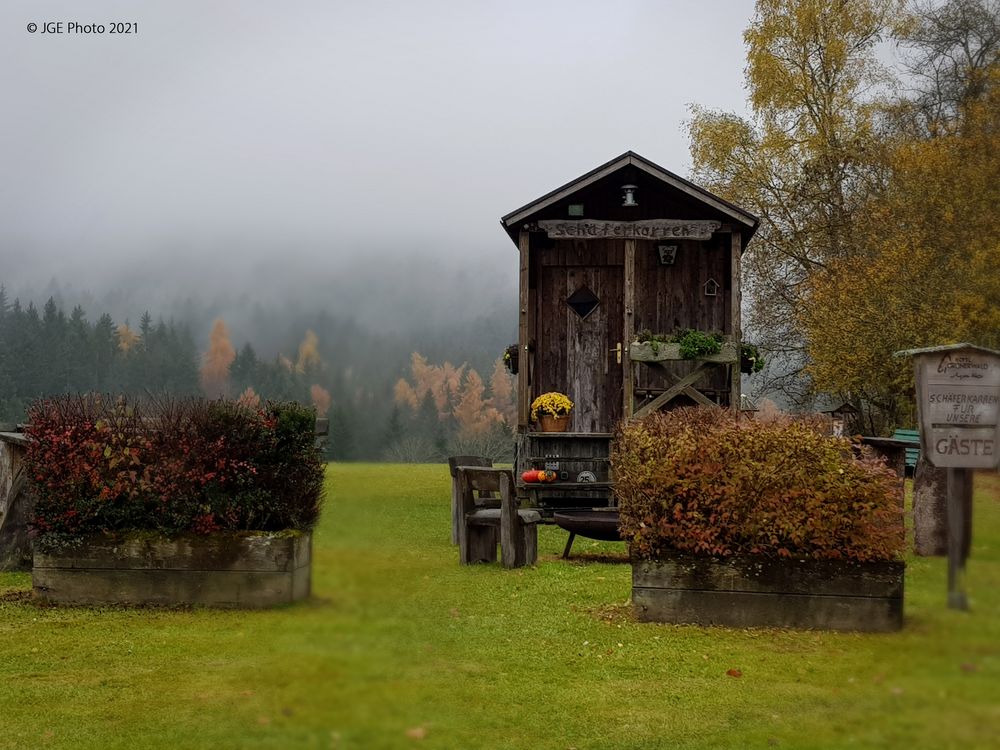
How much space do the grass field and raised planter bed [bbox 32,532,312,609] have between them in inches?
8.7

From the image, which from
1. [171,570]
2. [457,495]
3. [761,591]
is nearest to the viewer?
[761,591]

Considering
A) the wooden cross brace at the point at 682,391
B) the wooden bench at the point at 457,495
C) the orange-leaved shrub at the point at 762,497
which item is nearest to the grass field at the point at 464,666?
the orange-leaved shrub at the point at 762,497

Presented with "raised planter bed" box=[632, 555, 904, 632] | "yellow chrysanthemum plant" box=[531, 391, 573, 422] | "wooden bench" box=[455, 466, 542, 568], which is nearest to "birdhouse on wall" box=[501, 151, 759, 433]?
"yellow chrysanthemum plant" box=[531, 391, 573, 422]

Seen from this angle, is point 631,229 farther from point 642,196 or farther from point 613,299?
point 613,299

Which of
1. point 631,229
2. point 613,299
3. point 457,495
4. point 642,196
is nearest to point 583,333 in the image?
point 613,299

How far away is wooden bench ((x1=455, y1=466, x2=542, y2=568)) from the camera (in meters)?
12.3

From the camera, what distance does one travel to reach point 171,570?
9.69m

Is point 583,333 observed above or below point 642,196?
below

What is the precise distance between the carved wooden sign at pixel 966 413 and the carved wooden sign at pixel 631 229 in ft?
50.9

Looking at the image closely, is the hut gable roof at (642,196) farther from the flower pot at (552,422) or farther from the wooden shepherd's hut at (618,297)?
the flower pot at (552,422)

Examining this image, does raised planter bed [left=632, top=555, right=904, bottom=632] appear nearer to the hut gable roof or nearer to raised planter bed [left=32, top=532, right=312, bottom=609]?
raised planter bed [left=32, top=532, right=312, bottom=609]

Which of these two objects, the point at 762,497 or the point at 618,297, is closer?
the point at 762,497

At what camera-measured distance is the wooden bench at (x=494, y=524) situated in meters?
12.3

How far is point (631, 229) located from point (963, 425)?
1667 cm
